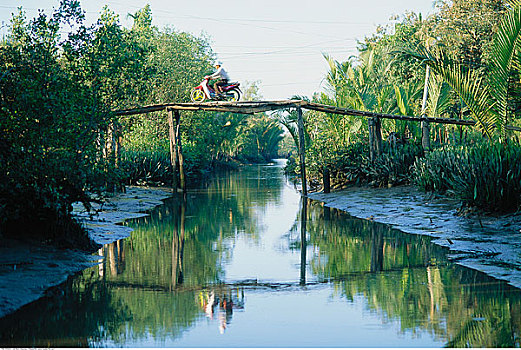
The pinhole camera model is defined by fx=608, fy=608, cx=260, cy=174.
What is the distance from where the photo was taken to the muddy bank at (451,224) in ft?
27.3

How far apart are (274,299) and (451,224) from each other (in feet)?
19.4

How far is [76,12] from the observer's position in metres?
9.73

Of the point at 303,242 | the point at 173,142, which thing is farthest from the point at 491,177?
the point at 173,142

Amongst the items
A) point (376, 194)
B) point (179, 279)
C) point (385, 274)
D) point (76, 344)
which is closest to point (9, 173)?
point (179, 279)

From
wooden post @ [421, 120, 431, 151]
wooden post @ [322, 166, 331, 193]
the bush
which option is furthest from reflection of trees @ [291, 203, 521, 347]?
wooden post @ [322, 166, 331, 193]

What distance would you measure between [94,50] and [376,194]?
10355mm

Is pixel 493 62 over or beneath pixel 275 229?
over

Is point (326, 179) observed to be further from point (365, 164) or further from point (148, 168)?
point (148, 168)

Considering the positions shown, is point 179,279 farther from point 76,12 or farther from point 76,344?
point 76,12

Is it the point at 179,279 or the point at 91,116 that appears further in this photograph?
the point at 91,116

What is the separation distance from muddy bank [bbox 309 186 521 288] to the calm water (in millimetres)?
384

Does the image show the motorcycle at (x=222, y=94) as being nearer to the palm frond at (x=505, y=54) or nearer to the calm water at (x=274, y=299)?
the calm water at (x=274, y=299)

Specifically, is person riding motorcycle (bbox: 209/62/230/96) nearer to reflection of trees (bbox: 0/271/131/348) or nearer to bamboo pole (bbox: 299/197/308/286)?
bamboo pole (bbox: 299/197/308/286)

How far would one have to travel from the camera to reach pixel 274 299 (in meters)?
6.91
